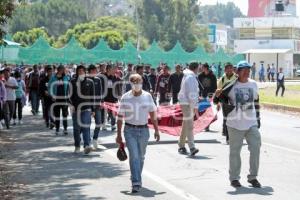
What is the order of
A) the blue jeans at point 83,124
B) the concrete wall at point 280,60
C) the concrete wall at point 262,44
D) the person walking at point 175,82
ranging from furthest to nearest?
the concrete wall at point 262,44, the concrete wall at point 280,60, the person walking at point 175,82, the blue jeans at point 83,124

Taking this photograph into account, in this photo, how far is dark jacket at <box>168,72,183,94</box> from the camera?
1981 centimetres

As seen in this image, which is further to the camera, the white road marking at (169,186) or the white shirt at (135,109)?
the white shirt at (135,109)

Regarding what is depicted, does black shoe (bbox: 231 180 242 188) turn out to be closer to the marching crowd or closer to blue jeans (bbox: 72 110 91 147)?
the marching crowd

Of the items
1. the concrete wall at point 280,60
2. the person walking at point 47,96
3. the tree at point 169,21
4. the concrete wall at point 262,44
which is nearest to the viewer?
the person walking at point 47,96

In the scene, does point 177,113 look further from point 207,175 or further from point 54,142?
point 207,175

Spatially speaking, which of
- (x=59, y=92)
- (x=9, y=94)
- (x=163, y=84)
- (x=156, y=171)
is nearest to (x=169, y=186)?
(x=156, y=171)

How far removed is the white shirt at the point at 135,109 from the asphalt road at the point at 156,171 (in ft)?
3.33

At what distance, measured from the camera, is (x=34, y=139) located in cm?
1875

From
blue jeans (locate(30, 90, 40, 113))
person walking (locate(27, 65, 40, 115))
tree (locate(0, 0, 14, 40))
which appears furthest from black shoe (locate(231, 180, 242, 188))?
blue jeans (locate(30, 90, 40, 113))

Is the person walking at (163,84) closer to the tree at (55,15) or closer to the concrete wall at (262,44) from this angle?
the concrete wall at (262,44)

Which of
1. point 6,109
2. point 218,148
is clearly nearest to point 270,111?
point 6,109

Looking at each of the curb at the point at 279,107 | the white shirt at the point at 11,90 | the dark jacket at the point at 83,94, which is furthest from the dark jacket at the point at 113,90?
the curb at the point at 279,107

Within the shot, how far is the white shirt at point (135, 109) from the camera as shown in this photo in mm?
10875

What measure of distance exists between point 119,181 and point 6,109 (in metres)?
10.2
